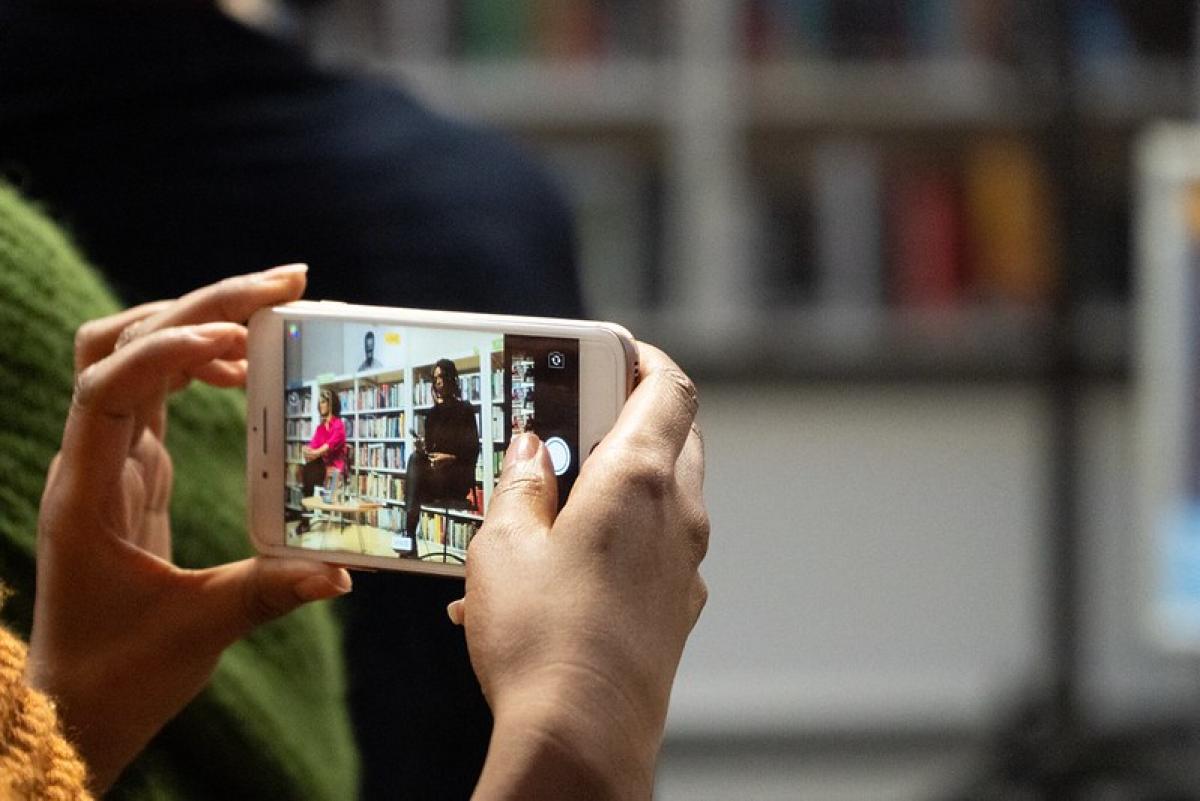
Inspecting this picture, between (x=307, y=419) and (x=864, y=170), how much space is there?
6.96ft

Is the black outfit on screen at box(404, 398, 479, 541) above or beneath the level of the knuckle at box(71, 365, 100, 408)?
beneath

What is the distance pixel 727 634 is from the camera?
250 cm

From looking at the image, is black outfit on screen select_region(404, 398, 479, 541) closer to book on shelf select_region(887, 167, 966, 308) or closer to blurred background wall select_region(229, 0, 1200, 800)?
blurred background wall select_region(229, 0, 1200, 800)

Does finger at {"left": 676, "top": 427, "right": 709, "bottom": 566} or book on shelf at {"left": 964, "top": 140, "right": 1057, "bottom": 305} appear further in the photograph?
Answer: book on shelf at {"left": 964, "top": 140, "right": 1057, "bottom": 305}

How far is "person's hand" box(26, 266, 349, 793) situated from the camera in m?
0.50

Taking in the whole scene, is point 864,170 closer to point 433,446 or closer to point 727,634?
point 727,634

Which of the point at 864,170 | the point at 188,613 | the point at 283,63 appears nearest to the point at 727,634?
the point at 864,170

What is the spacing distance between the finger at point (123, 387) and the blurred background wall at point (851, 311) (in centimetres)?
198

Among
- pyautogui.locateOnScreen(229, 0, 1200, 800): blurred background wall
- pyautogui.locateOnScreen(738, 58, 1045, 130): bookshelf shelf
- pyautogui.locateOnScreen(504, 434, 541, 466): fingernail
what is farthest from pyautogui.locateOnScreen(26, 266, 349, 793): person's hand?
pyautogui.locateOnScreen(738, 58, 1045, 130): bookshelf shelf

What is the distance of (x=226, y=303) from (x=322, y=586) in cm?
9

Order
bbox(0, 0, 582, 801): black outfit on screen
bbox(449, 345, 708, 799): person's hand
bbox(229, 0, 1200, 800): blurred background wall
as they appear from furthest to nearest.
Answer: bbox(229, 0, 1200, 800): blurred background wall
bbox(0, 0, 582, 801): black outfit on screen
bbox(449, 345, 708, 799): person's hand

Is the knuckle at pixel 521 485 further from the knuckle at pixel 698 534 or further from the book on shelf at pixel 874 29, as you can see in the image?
the book on shelf at pixel 874 29

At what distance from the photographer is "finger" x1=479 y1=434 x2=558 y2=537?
1.33 ft

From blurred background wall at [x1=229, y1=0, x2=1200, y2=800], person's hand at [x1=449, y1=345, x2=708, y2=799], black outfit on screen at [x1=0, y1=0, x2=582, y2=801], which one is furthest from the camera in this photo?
blurred background wall at [x1=229, y1=0, x2=1200, y2=800]
